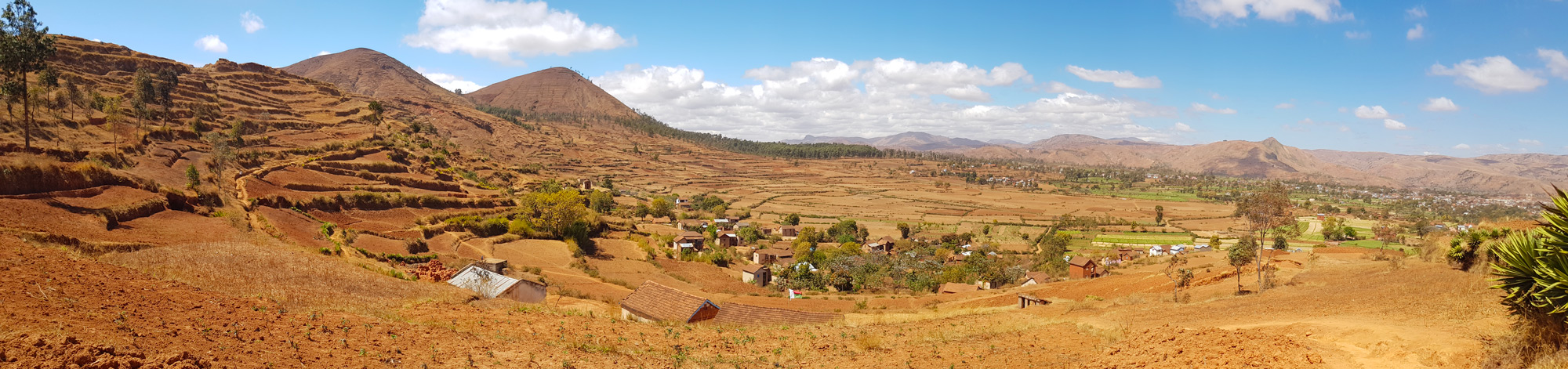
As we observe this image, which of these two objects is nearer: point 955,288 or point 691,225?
point 955,288

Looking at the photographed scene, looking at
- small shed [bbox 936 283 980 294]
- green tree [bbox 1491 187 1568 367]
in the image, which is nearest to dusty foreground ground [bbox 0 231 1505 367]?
green tree [bbox 1491 187 1568 367]

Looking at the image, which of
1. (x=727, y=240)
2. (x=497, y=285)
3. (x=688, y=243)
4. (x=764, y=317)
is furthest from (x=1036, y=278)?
(x=497, y=285)

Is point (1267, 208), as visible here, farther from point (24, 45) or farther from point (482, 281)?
point (24, 45)

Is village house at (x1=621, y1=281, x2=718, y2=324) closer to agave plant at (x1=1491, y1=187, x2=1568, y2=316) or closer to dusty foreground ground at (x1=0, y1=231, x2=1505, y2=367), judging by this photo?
dusty foreground ground at (x1=0, y1=231, x2=1505, y2=367)

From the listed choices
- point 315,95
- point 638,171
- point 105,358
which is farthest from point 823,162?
point 105,358

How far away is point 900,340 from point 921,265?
2905 cm

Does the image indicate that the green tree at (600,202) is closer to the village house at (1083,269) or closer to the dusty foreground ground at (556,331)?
the village house at (1083,269)

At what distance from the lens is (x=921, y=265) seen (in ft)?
135

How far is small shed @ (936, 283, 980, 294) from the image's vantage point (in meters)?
30.6

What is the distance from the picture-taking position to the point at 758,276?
35.7 meters

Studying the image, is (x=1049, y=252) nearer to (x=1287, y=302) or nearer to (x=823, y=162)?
(x=1287, y=302)

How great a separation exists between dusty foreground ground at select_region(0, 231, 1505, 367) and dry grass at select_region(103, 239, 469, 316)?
0.08 m

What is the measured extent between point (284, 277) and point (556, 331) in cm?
752

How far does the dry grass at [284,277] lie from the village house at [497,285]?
1340 millimetres
